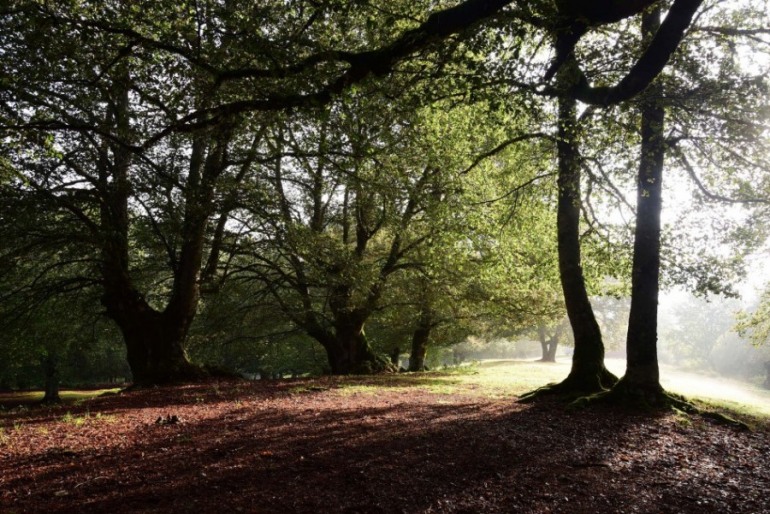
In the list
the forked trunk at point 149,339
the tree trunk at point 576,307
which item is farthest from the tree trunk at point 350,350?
the tree trunk at point 576,307

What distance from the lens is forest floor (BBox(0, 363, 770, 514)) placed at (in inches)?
173

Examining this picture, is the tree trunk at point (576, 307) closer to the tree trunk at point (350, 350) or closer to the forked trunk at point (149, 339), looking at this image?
the tree trunk at point (350, 350)

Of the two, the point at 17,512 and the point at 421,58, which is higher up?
the point at 421,58

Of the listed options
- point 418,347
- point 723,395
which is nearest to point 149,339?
point 418,347

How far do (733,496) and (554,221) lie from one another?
1232 cm

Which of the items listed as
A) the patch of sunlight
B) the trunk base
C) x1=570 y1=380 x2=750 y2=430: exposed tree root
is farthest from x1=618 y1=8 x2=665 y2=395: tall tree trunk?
the trunk base

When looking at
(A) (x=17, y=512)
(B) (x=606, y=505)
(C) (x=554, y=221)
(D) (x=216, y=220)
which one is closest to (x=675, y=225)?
(C) (x=554, y=221)

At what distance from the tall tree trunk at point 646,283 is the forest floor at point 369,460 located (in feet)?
3.79

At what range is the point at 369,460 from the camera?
5617mm

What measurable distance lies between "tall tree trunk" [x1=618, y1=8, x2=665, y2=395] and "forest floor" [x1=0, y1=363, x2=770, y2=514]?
115 cm

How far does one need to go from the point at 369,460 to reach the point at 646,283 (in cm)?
834

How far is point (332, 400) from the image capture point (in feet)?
34.7

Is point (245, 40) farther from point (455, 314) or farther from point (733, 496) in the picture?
point (455, 314)

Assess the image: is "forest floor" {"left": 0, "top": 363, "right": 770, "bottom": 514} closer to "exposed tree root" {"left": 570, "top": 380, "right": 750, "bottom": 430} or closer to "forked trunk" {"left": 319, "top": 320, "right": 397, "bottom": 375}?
"exposed tree root" {"left": 570, "top": 380, "right": 750, "bottom": 430}
